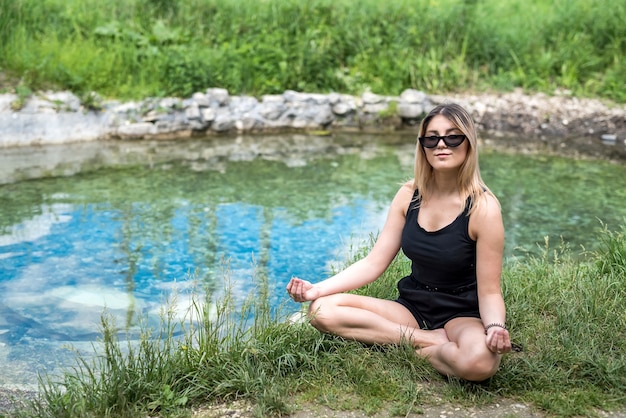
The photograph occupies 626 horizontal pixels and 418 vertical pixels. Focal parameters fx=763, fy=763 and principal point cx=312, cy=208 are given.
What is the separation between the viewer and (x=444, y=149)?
350 cm

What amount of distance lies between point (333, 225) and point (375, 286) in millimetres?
2860

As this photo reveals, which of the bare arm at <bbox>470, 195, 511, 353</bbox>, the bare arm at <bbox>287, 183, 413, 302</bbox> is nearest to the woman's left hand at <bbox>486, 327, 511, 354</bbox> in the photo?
the bare arm at <bbox>470, 195, 511, 353</bbox>

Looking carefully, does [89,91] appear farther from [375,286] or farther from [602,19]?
[602,19]

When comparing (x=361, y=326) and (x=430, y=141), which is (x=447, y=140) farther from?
(x=361, y=326)

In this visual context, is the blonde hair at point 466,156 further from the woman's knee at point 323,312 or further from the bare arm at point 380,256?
the woman's knee at point 323,312

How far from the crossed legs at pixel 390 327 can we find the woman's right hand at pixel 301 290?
0.16 ft

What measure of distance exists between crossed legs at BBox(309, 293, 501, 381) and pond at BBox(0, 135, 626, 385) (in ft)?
1.48

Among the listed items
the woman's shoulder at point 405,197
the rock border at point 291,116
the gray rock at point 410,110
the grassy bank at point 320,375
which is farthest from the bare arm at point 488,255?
the gray rock at point 410,110

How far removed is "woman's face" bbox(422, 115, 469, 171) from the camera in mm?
3494

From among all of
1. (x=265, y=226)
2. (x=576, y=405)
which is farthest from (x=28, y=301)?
(x=576, y=405)

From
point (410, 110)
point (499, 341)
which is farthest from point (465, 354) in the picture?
point (410, 110)

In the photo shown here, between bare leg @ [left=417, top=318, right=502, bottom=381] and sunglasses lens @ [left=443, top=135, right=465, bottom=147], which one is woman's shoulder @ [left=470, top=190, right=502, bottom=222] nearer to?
sunglasses lens @ [left=443, top=135, right=465, bottom=147]

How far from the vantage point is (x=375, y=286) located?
4.46m

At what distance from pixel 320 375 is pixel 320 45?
9.50m
